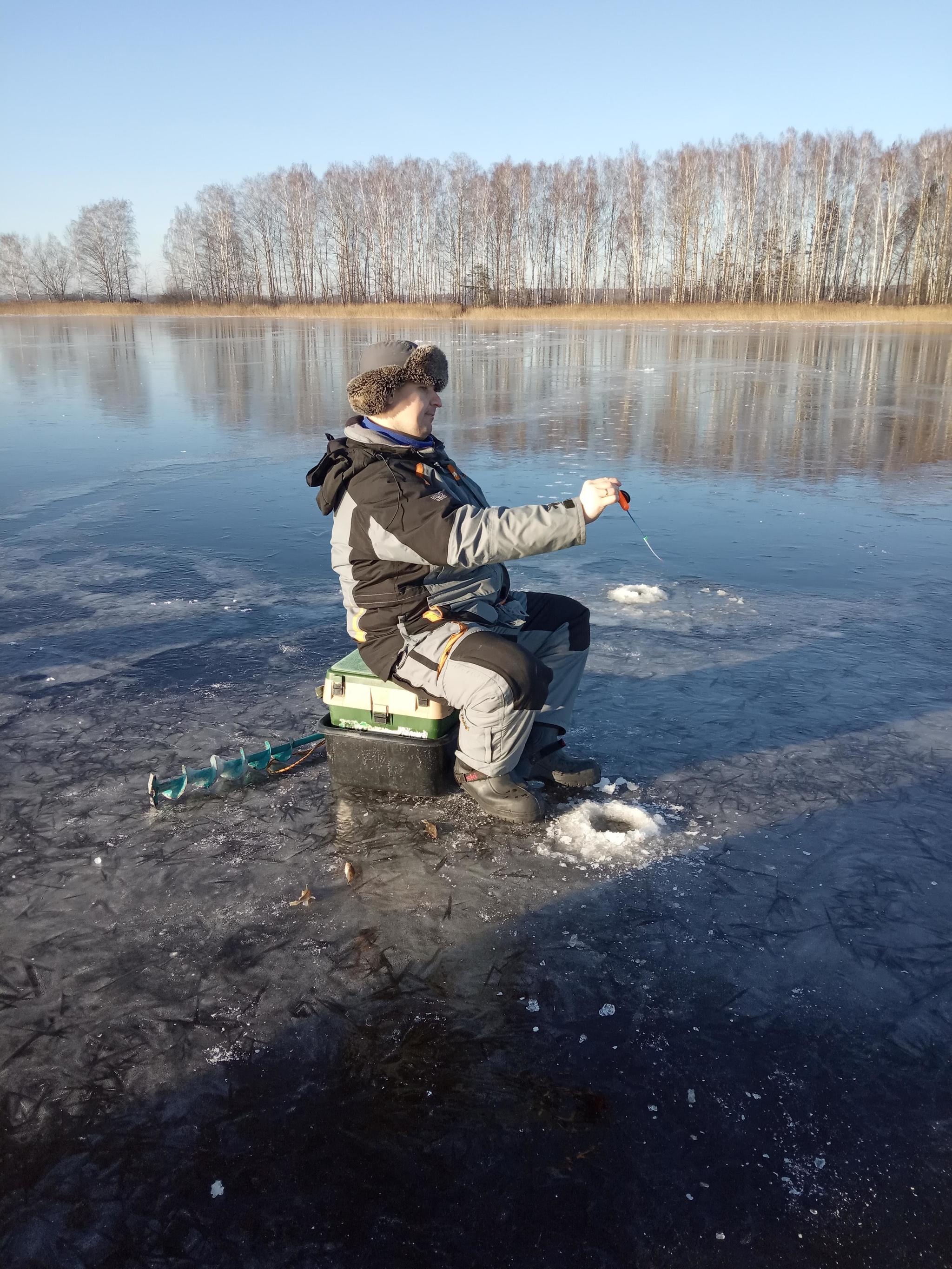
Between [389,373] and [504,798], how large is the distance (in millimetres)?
1553

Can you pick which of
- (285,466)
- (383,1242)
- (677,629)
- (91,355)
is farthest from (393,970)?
(91,355)

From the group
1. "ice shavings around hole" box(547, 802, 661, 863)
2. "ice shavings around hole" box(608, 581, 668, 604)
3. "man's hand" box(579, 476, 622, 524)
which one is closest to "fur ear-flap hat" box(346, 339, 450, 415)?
"man's hand" box(579, 476, 622, 524)

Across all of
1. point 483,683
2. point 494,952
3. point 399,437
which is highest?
point 399,437

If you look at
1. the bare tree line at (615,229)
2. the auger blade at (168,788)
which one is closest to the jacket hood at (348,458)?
the auger blade at (168,788)

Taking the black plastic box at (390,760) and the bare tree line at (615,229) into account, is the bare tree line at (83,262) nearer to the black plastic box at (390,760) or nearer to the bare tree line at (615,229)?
the bare tree line at (615,229)

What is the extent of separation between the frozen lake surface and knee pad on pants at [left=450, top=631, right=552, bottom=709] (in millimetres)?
515

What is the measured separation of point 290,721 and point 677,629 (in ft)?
7.60

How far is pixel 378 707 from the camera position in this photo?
11.1 ft

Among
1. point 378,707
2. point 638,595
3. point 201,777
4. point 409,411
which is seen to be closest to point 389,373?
point 409,411

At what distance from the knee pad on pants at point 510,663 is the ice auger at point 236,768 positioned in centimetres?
74

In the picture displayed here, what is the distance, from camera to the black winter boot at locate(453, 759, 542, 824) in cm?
328

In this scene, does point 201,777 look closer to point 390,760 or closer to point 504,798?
point 390,760

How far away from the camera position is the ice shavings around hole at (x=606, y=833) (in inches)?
123

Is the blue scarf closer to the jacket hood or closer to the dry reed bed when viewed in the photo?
the jacket hood
